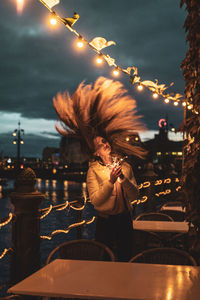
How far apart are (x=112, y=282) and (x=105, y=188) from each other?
50.6 inches

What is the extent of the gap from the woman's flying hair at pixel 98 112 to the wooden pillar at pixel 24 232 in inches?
35.4

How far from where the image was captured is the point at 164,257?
3635mm

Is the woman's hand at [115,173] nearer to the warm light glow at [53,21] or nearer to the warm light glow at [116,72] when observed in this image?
the warm light glow at [53,21]

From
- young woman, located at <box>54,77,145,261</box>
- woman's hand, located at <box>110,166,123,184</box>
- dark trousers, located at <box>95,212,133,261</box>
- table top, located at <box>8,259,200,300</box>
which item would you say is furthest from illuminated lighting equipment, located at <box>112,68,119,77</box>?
table top, located at <box>8,259,200,300</box>

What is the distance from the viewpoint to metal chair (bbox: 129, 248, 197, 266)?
3.59m

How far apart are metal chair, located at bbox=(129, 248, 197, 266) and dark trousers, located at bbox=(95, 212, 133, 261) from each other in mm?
459

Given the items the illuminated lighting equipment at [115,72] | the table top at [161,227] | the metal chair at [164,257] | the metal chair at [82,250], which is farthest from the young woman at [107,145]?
the illuminated lighting equipment at [115,72]

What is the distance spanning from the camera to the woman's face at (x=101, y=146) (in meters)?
4.32

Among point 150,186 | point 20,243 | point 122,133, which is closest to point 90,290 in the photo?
point 20,243

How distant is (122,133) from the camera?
14.5 ft

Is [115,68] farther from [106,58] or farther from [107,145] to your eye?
[107,145]

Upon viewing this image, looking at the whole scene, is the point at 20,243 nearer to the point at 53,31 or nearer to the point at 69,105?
the point at 69,105

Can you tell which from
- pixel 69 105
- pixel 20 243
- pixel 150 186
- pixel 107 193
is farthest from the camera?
pixel 150 186

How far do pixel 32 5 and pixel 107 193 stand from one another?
208cm
